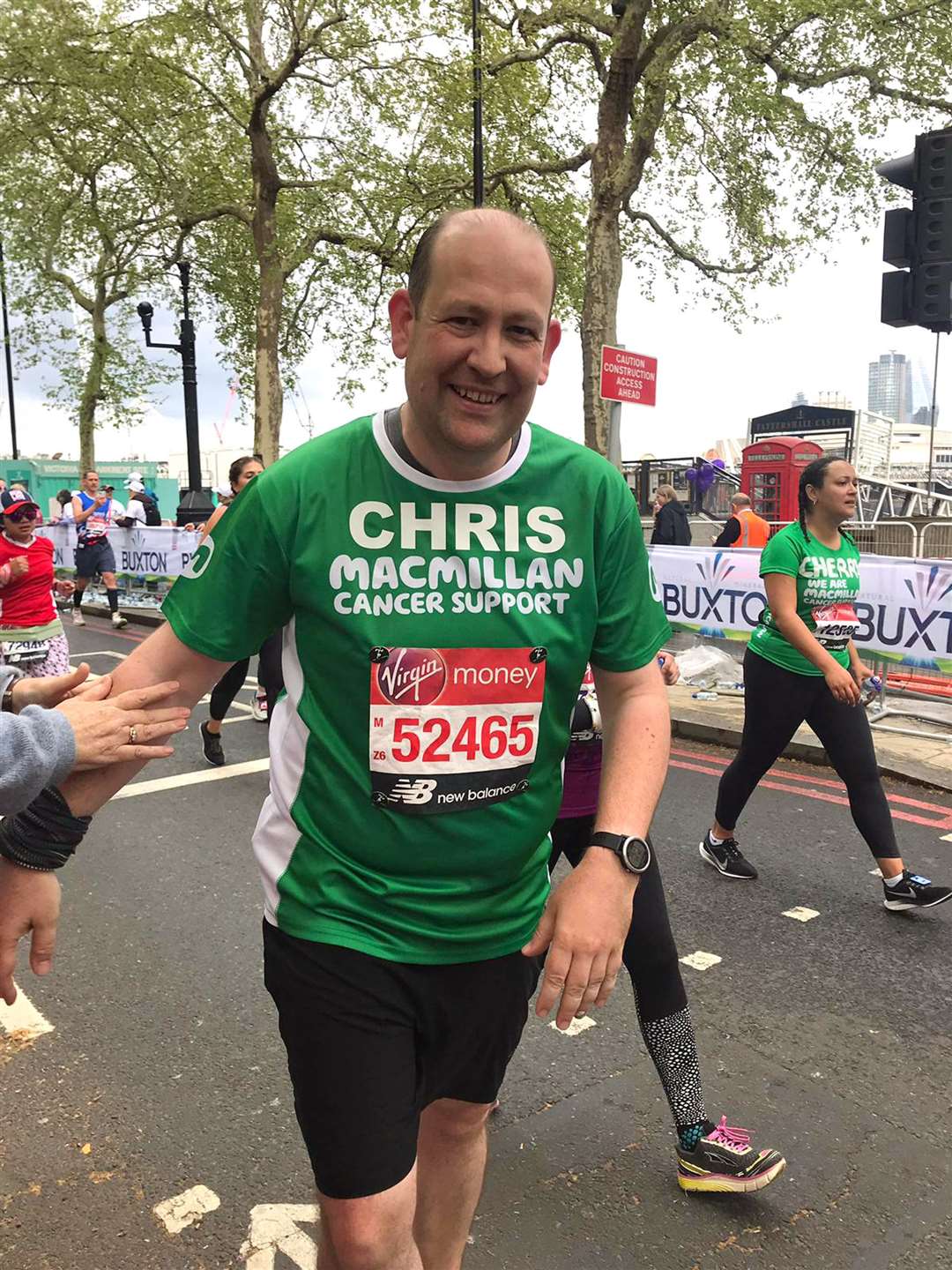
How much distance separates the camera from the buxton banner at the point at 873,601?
→ 7.12 meters

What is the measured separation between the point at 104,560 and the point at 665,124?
11503 mm

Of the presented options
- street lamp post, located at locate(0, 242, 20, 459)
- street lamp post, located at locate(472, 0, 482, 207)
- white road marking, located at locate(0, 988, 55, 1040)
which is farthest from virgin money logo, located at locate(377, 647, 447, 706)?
street lamp post, located at locate(0, 242, 20, 459)

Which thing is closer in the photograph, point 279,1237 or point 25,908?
point 25,908

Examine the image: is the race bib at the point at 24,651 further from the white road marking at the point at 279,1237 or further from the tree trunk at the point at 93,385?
the tree trunk at the point at 93,385

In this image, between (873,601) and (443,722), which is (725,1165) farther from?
(873,601)

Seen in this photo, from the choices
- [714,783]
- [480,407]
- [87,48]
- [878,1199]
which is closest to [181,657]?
[480,407]

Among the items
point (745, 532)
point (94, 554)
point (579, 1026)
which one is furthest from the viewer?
point (94, 554)

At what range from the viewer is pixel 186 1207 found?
2525 mm

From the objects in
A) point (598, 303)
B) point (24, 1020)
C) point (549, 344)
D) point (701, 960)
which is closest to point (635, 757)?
point (549, 344)

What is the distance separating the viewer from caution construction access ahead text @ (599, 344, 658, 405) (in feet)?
31.6

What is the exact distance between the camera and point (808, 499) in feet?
15.1

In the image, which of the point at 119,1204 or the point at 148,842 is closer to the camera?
the point at 119,1204

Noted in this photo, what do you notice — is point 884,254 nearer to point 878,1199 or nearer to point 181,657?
point 878,1199

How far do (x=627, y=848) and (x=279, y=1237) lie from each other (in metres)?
1.48
